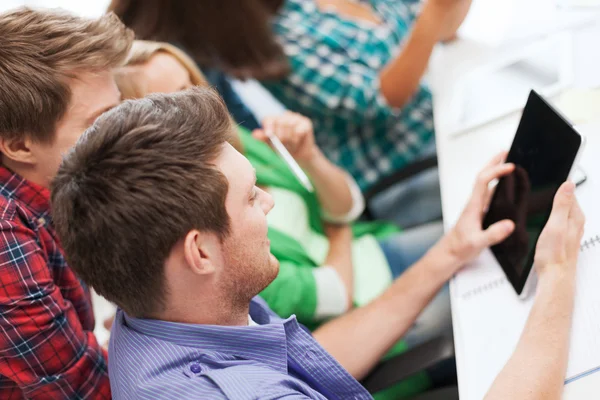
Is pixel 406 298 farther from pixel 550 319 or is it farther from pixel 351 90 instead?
pixel 351 90

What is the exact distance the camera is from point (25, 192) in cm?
96

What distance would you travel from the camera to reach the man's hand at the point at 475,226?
3.43ft

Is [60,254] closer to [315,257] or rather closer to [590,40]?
[315,257]

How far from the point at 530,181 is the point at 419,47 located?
615mm

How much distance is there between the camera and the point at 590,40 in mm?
1381

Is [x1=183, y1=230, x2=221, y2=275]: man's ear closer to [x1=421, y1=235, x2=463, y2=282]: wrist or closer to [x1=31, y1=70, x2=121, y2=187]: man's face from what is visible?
[x1=31, y1=70, x2=121, y2=187]: man's face

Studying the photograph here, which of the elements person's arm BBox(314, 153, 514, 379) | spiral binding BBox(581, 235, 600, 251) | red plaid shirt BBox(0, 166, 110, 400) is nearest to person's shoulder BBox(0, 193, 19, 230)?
red plaid shirt BBox(0, 166, 110, 400)

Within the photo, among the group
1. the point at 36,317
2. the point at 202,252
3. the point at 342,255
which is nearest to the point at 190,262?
the point at 202,252

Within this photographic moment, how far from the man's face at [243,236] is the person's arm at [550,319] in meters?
0.31

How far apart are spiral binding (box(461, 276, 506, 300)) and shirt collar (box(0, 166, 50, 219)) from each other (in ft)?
2.10

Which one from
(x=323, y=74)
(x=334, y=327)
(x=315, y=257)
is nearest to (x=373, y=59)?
(x=323, y=74)

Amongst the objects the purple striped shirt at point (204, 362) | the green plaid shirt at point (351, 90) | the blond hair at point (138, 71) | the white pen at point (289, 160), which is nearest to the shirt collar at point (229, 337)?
the purple striped shirt at point (204, 362)

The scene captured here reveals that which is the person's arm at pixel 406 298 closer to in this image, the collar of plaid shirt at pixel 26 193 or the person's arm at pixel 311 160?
the person's arm at pixel 311 160

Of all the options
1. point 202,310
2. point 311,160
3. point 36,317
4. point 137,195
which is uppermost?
point 137,195
